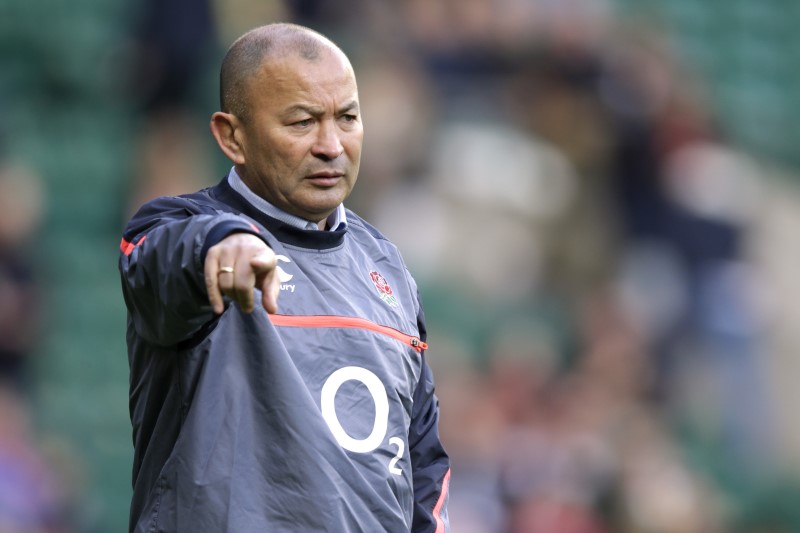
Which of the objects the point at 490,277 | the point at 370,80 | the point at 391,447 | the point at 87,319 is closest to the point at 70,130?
the point at 87,319

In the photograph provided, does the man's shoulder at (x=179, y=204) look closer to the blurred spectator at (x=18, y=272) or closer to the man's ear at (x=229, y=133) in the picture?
the man's ear at (x=229, y=133)

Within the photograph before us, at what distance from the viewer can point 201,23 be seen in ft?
24.6

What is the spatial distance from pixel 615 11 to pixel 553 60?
3.02 ft

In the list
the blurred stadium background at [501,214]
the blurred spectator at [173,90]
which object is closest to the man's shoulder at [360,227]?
the blurred stadium background at [501,214]

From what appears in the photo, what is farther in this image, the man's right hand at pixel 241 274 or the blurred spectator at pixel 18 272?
the blurred spectator at pixel 18 272

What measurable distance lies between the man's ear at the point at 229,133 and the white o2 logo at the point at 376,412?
48 centimetres

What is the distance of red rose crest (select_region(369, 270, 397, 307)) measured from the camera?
2.82 meters

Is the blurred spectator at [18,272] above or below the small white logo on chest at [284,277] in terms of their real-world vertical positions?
below

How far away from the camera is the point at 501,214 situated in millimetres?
8414

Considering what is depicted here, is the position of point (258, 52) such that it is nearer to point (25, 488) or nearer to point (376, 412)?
point (376, 412)

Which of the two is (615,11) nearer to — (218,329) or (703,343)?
(703,343)

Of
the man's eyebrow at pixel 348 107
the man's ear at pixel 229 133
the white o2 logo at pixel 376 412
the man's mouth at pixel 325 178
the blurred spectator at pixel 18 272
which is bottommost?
the blurred spectator at pixel 18 272

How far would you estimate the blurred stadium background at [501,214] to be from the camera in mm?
7484

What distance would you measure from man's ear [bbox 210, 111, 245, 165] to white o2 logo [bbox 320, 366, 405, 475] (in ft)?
1.56
